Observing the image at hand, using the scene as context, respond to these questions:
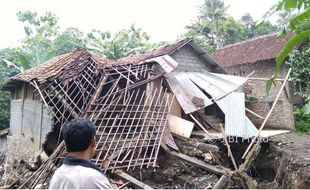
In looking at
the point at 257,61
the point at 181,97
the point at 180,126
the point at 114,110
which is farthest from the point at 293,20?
the point at 257,61

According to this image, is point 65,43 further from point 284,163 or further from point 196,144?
point 284,163

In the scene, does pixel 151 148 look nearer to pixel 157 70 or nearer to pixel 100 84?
pixel 100 84

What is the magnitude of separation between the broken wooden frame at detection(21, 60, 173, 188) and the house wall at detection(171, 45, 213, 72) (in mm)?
1812

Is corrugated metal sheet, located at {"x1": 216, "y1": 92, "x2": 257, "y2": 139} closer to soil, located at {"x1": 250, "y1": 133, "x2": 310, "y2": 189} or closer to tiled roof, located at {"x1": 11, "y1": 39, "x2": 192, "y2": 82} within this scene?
soil, located at {"x1": 250, "y1": 133, "x2": 310, "y2": 189}

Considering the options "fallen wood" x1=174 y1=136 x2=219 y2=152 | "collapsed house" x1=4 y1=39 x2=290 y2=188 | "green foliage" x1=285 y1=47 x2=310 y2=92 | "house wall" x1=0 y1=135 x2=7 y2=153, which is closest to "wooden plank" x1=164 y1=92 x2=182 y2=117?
"collapsed house" x1=4 y1=39 x2=290 y2=188

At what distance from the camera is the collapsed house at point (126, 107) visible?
8.40 metres

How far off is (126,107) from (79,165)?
24.9 feet

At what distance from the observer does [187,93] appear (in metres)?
11.3

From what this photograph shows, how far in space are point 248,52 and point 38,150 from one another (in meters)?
13.7

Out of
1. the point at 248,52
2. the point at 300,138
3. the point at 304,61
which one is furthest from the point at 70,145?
the point at 248,52

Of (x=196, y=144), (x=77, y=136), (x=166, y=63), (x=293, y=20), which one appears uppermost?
(x=166, y=63)

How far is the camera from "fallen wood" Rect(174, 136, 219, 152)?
8.88 m

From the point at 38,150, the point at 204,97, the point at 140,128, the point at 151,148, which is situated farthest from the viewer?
the point at 204,97

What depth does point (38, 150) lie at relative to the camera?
10.3 metres
